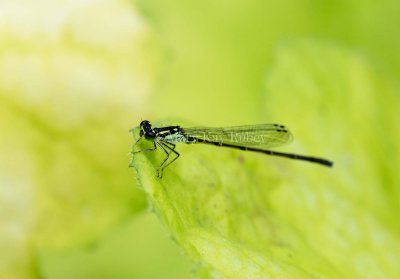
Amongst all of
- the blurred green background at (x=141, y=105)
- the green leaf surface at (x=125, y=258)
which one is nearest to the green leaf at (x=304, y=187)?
the blurred green background at (x=141, y=105)

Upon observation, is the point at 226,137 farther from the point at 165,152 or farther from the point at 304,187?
the point at 165,152

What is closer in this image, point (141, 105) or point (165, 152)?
point (165, 152)

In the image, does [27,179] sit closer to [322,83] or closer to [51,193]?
[51,193]

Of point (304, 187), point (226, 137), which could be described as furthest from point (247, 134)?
point (304, 187)

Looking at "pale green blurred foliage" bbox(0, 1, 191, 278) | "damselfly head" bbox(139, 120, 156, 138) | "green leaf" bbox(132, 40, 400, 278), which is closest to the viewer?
"green leaf" bbox(132, 40, 400, 278)

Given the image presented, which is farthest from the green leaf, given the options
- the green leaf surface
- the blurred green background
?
the green leaf surface

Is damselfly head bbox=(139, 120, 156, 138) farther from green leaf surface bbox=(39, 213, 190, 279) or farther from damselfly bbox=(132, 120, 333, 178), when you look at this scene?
green leaf surface bbox=(39, 213, 190, 279)

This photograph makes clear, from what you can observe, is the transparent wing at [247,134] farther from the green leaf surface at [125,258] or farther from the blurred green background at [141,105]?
the green leaf surface at [125,258]
